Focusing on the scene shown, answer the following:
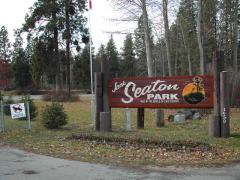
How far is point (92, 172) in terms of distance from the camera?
9820 mm

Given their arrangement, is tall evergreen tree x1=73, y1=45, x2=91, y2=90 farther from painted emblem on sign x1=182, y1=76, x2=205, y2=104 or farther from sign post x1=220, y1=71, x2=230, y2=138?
sign post x1=220, y1=71, x2=230, y2=138

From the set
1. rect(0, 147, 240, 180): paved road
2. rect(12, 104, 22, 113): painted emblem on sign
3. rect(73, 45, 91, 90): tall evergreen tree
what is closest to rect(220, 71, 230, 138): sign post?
rect(0, 147, 240, 180): paved road

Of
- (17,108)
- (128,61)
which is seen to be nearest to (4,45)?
(128,61)

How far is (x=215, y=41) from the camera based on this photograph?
2254 inches

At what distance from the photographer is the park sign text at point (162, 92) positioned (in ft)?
50.8

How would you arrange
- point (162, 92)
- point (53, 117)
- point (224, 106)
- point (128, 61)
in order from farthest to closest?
point (128, 61) → point (53, 117) → point (162, 92) → point (224, 106)

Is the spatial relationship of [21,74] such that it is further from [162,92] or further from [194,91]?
[194,91]

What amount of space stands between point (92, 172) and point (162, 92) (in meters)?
6.99

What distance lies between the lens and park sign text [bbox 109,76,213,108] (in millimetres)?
15471

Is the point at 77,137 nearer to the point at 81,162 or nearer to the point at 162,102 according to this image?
the point at 162,102

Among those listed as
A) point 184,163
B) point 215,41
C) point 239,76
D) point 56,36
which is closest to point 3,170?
point 184,163

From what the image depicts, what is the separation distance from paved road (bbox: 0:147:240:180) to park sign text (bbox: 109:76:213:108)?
5436 millimetres

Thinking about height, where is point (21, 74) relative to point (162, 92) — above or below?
above

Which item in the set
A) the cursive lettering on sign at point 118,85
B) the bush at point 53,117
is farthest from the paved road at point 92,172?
the bush at point 53,117
